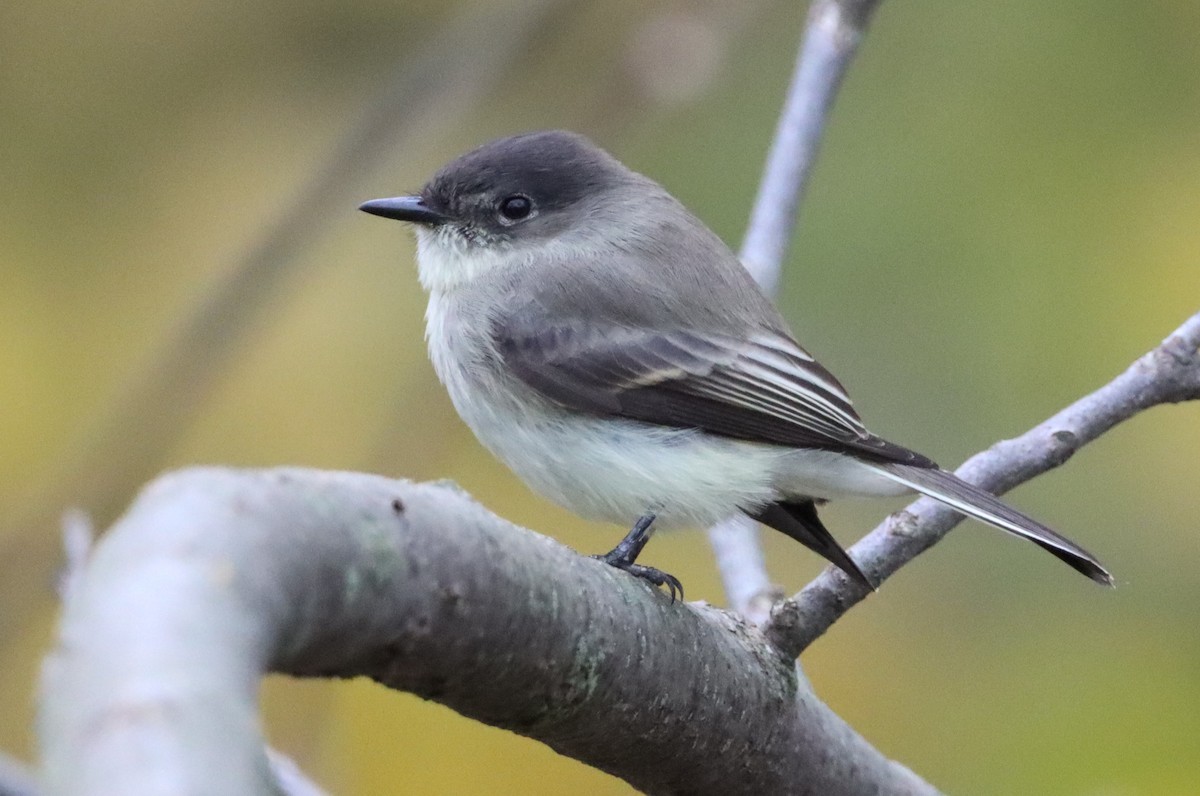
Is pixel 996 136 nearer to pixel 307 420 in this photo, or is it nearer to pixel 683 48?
pixel 683 48

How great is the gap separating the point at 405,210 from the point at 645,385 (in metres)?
0.72

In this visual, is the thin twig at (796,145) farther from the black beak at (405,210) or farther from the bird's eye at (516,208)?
the black beak at (405,210)

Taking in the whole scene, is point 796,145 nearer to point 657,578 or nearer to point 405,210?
point 405,210

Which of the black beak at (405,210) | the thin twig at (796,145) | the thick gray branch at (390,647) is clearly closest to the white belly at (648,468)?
the thin twig at (796,145)

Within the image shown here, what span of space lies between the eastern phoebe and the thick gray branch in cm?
34

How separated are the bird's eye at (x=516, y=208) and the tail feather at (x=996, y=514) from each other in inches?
44.7

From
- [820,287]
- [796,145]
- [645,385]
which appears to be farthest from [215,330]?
[820,287]

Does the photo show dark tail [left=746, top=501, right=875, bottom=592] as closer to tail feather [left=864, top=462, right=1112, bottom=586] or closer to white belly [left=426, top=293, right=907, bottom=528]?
white belly [left=426, top=293, right=907, bottom=528]

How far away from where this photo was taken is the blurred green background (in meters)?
3.13

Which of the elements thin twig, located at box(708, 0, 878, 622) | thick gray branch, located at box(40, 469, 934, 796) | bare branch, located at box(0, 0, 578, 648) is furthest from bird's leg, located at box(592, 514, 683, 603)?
bare branch, located at box(0, 0, 578, 648)

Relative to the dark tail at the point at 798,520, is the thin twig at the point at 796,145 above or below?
→ above

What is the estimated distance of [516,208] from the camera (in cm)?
287

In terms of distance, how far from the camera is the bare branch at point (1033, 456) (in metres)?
1.93

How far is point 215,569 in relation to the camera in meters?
0.82
